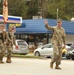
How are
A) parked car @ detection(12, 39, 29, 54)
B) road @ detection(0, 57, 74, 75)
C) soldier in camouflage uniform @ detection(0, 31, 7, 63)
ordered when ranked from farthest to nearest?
parked car @ detection(12, 39, 29, 54) → soldier in camouflage uniform @ detection(0, 31, 7, 63) → road @ detection(0, 57, 74, 75)

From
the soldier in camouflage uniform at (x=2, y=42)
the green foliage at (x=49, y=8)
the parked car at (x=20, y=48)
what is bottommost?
the parked car at (x=20, y=48)

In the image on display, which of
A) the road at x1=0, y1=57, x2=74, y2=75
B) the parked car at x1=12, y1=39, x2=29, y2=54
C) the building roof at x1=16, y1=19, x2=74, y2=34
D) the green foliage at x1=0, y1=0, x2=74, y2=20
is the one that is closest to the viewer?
the road at x1=0, y1=57, x2=74, y2=75

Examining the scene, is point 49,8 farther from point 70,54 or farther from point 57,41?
point 57,41

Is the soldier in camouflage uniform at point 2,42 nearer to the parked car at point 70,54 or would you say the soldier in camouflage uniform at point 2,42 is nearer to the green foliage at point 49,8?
the parked car at point 70,54

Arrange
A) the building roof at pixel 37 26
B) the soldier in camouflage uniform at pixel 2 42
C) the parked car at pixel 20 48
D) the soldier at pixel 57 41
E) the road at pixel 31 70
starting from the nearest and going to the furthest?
1. the road at pixel 31 70
2. the soldier at pixel 57 41
3. the soldier in camouflage uniform at pixel 2 42
4. the parked car at pixel 20 48
5. the building roof at pixel 37 26

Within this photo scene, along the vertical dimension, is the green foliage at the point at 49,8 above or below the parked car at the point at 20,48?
above

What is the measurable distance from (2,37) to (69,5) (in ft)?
172

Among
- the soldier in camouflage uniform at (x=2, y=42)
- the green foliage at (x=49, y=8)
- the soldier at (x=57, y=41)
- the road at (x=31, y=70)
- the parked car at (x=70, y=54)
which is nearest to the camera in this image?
the road at (x=31, y=70)

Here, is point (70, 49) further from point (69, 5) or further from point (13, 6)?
point (13, 6)

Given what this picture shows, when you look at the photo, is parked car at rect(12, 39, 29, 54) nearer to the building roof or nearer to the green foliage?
the building roof

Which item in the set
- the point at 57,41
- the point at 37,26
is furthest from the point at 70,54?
the point at 37,26

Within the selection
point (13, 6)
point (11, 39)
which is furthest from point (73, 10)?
point (11, 39)

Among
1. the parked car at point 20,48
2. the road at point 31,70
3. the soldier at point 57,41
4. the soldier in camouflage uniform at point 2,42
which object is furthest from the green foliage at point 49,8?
the soldier at point 57,41

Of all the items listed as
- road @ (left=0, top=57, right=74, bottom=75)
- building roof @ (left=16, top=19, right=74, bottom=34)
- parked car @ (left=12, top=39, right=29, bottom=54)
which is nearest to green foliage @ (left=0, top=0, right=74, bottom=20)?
building roof @ (left=16, top=19, right=74, bottom=34)
